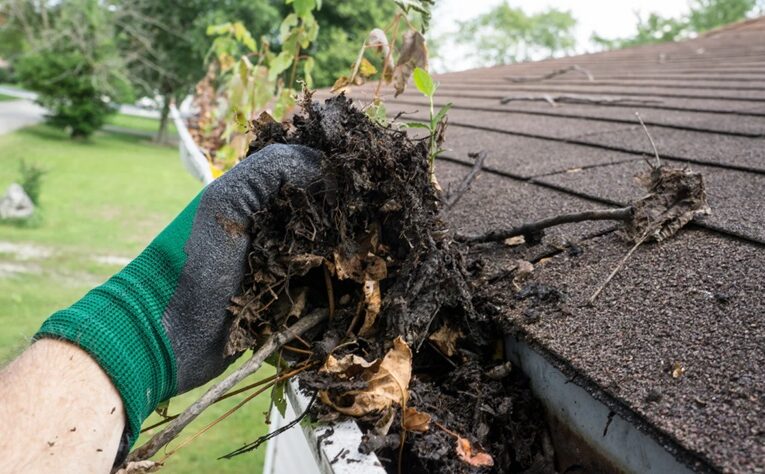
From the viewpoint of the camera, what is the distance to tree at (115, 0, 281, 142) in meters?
20.7

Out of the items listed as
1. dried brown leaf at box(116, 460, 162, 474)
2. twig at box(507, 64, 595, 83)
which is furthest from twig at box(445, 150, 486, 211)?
twig at box(507, 64, 595, 83)

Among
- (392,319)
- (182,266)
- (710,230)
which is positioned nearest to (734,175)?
(710,230)

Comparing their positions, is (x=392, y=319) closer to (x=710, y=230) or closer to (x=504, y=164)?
(x=710, y=230)

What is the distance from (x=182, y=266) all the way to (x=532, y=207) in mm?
965

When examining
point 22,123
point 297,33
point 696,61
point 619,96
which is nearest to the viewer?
point 297,33

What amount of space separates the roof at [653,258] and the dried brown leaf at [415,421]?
0.75ft

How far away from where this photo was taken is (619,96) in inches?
140

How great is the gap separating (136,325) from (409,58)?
3.50ft

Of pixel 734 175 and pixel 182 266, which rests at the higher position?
pixel 734 175

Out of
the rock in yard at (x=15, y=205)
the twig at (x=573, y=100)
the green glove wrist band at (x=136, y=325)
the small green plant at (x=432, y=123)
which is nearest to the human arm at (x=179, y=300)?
the green glove wrist band at (x=136, y=325)

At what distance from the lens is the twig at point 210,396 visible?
103cm

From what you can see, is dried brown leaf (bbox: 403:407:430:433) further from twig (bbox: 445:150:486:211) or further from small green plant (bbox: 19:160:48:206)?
small green plant (bbox: 19:160:48:206)

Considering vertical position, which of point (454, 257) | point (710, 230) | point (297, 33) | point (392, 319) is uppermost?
point (297, 33)

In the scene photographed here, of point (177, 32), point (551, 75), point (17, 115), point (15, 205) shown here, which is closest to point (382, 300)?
point (551, 75)
